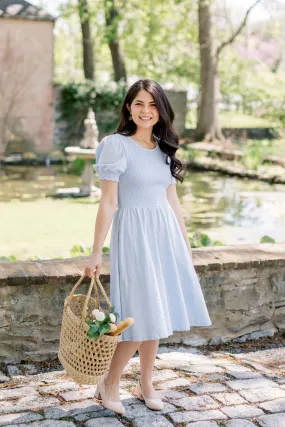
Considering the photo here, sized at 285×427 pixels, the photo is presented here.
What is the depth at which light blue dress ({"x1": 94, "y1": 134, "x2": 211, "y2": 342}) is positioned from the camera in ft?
11.4

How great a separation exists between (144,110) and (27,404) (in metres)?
1.54

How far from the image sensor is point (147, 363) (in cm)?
364

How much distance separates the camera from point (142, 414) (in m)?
3.48

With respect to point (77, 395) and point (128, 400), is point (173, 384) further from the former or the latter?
point (77, 395)

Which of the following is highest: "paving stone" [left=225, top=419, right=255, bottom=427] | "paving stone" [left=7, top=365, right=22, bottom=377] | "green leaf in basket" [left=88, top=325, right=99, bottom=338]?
"green leaf in basket" [left=88, top=325, right=99, bottom=338]

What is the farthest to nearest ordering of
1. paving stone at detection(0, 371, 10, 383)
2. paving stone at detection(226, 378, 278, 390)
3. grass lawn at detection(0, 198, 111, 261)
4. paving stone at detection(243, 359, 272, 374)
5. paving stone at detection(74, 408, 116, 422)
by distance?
grass lawn at detection(0, 198, 111, 261)
paving stone at detection(243, 359, 272, 374)
paving stone at detection(0, 371, 10, 383)
paving stone at detection(226, 378, 278, 390)
paving stone at detection(74, 408, 116, 422)

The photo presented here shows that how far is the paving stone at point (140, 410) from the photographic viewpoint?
347 centimetres

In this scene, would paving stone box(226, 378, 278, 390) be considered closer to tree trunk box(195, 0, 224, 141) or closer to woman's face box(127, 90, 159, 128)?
woman's face box(127, 90, 159, 128)

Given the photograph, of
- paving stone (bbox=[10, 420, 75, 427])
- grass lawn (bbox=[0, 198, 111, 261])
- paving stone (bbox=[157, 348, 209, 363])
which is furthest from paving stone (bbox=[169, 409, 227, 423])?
grass lawn (bbox=[0, 198, 111, 261])

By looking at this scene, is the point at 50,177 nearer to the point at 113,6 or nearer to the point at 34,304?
the point at 113,6

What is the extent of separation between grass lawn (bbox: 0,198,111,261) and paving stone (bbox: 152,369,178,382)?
305cm

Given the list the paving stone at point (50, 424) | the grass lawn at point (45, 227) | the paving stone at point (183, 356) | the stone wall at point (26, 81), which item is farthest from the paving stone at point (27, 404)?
the stone wall at point (26, 81)

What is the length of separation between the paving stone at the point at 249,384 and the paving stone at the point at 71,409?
745 millimetres

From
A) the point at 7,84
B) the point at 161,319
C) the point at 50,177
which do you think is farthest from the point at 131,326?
the point at 7,84
